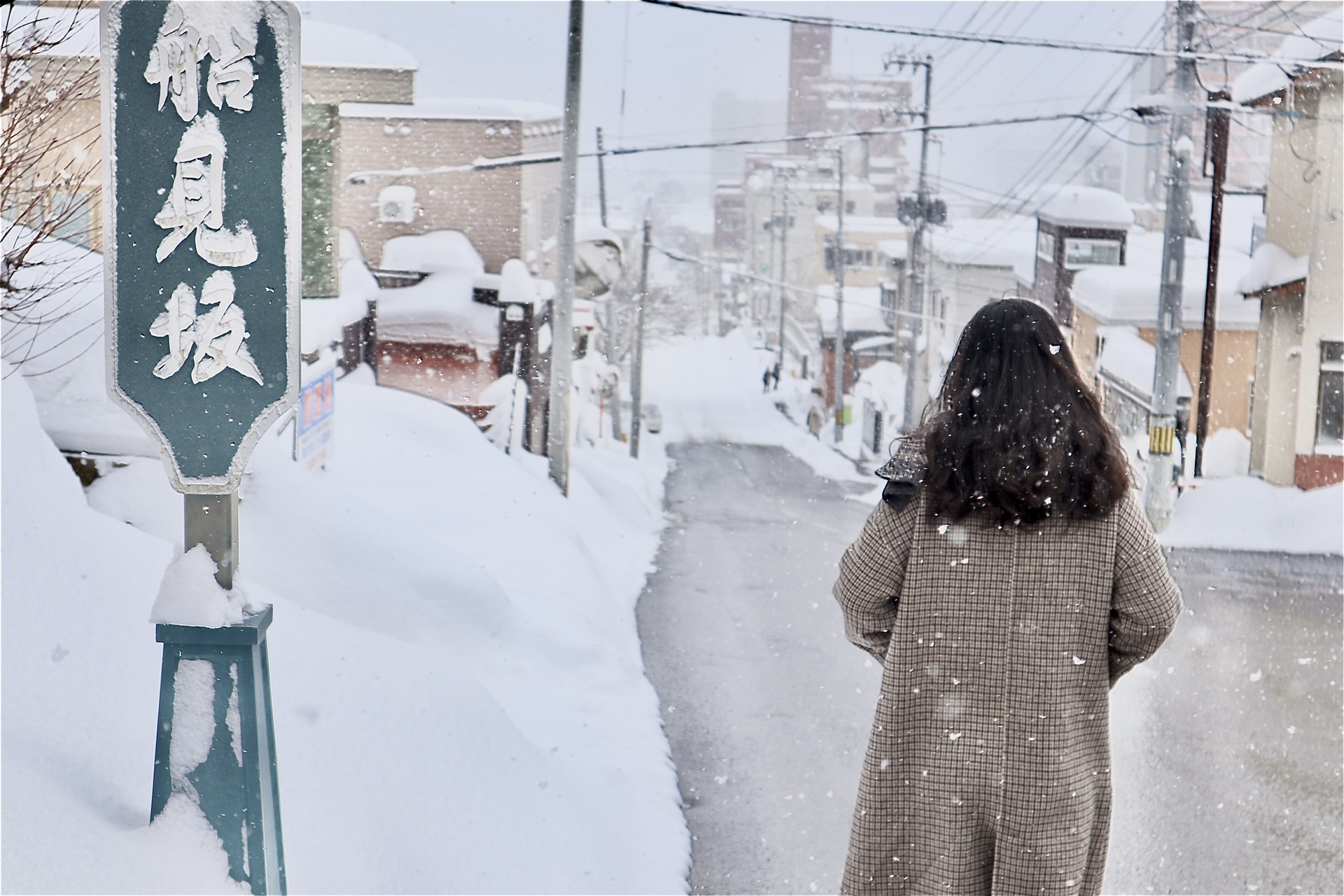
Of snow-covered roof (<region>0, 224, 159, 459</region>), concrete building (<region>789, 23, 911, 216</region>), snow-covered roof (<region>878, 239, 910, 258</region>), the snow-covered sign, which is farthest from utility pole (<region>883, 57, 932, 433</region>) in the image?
concrete building (<region>789, 23, 911, 216</region>)

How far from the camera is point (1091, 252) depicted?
26.9 metres

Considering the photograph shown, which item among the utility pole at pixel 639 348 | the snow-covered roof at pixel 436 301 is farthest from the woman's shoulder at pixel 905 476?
the utility pole at pixel 639 348

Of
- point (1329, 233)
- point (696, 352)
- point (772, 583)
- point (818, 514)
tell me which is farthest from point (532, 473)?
point (696, 352)

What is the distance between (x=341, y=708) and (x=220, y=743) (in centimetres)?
156

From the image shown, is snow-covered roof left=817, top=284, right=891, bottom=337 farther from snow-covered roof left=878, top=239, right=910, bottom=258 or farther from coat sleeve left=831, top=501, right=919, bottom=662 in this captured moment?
coat sleeve left=831, top=501, right=919, bottom=662

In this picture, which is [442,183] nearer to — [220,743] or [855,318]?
[220,743]

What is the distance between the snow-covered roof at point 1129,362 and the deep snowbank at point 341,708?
1448 centimetres

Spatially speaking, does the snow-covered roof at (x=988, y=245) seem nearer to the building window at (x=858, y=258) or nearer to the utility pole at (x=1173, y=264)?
the building window at (x=858, y=258)

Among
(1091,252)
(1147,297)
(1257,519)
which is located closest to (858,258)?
(1091,252)

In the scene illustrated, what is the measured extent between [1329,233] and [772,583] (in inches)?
451

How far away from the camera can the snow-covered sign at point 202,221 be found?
10.1ft

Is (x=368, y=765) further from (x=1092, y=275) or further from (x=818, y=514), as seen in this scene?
(x=1092, y=275)

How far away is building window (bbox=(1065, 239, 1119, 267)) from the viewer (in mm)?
26922

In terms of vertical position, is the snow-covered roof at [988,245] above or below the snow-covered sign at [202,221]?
above
